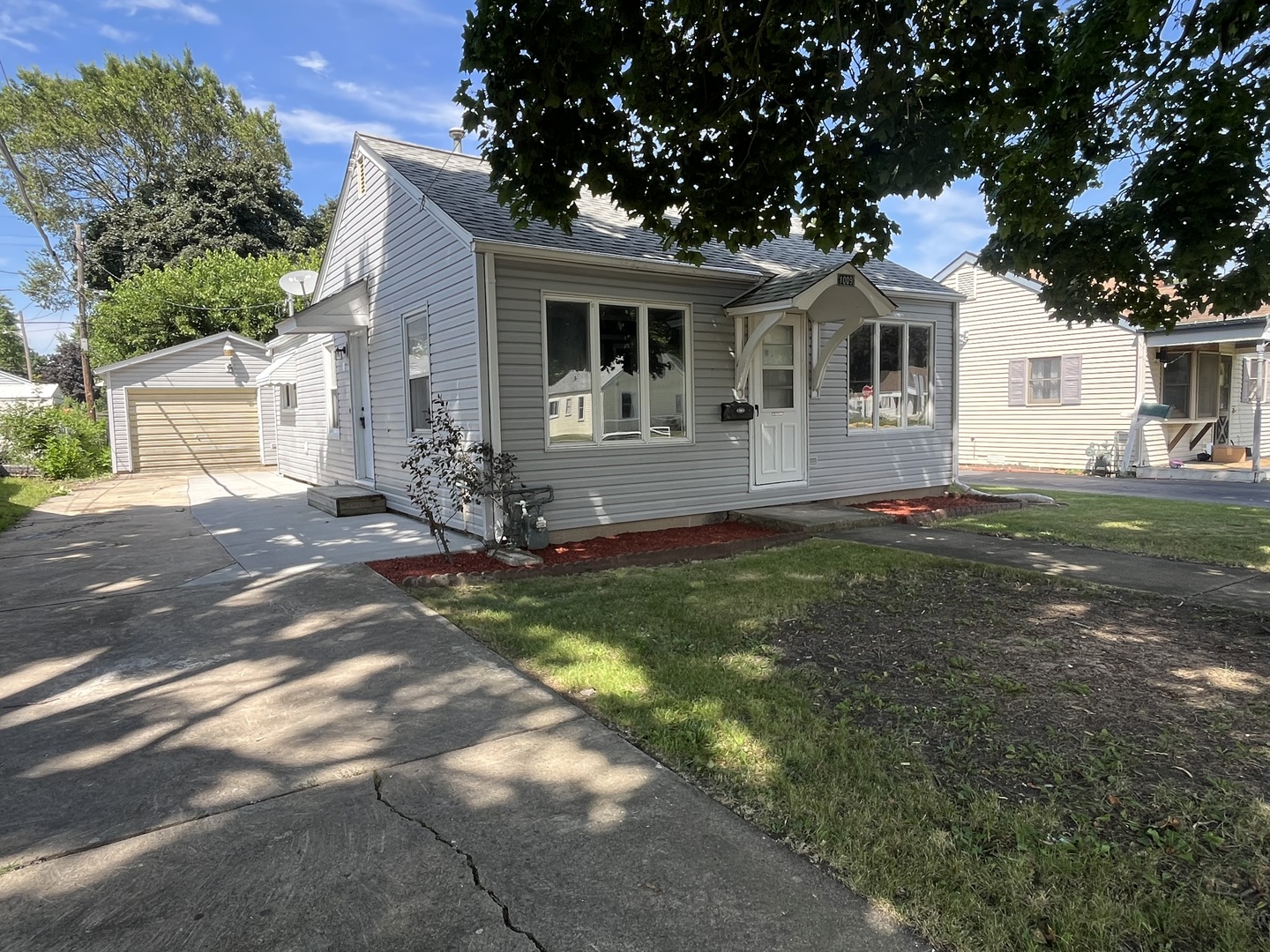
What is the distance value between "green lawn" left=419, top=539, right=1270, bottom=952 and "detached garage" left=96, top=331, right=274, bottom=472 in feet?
51.0

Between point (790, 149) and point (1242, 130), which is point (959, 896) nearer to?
point (790, 149)

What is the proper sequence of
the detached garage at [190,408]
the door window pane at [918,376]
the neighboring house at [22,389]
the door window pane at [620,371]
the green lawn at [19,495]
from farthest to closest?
the neighboring house at [22,389]
the detached garage at [190,408]
the door window pane at [918,376]
the green lawn at [19,495]
the door window pane at [620,371]

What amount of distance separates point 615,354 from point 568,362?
62 centimetres

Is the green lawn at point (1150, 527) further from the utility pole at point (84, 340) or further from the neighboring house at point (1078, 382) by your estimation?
the utility pole at point (84, 340)

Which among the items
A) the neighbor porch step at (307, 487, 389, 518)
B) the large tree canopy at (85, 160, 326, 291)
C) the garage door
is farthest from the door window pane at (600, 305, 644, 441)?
the large tree canopy at (85, 160, 326, 291)

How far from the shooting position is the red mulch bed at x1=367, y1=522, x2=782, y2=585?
6.70m

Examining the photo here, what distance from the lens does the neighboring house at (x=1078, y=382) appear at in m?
16.7

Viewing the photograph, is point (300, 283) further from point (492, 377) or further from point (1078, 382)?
point (1078, 382)

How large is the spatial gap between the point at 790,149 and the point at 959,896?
4.81 m

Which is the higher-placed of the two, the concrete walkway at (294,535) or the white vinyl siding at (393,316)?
the white vinyl siding at (393,316)

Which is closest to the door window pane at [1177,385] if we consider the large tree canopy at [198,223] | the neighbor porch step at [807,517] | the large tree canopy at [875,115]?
the neighbor porch step at [807,517]

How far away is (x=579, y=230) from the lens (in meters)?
8.78

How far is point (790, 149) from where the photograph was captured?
5301mm

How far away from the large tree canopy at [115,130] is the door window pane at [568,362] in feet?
93.6
